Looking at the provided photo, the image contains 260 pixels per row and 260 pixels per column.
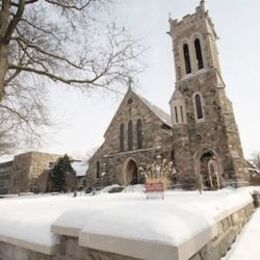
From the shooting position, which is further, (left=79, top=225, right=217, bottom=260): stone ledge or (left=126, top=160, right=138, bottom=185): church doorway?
(left=126, top=160, right=138, bottom=185): church doorway

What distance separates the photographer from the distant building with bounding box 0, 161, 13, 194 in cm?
4558

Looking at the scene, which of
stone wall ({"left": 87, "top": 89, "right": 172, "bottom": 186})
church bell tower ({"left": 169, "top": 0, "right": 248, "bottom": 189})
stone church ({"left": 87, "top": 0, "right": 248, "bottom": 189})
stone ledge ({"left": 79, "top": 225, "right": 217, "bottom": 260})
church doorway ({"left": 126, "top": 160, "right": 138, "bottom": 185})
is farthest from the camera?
church doorway ({"left": 126, "top": 160, "right": 138, "bottom": 185})

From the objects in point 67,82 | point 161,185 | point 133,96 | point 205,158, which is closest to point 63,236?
point 67,82

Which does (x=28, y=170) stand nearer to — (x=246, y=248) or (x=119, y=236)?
(x=246, y=248)

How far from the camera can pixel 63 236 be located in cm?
236

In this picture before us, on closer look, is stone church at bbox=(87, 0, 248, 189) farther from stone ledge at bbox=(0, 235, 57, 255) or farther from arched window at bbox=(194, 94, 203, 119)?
stone ledge at bbox=(0, 235, 57, 255)

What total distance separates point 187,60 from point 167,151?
29.4 ft

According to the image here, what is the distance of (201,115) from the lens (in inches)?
760

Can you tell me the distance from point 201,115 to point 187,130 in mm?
1698

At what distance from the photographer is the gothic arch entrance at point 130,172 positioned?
22234mm

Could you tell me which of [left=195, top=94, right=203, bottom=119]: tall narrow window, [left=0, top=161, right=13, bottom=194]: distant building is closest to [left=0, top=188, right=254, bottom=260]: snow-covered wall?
[left=195, top=94, right=203, bottom=119]: tall narrow window

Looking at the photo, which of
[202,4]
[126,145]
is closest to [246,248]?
[126,145]

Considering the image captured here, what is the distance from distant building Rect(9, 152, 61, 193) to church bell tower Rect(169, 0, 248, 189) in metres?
28.2

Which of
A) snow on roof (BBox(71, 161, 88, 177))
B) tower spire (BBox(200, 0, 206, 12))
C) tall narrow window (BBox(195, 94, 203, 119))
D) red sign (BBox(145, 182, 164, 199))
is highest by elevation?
tower spire (BBox(200, 0, 206, 12))
